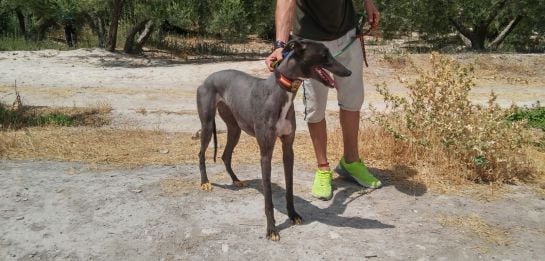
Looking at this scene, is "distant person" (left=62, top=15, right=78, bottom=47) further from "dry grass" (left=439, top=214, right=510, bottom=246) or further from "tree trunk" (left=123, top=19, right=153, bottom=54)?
"dry grass" (left=439, top=214, right=510, bottom=246)

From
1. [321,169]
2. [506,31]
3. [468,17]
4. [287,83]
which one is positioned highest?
[468,17]

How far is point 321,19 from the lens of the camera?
4.47m

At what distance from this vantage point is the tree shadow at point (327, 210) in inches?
162

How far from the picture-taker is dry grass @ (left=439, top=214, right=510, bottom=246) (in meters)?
3.89

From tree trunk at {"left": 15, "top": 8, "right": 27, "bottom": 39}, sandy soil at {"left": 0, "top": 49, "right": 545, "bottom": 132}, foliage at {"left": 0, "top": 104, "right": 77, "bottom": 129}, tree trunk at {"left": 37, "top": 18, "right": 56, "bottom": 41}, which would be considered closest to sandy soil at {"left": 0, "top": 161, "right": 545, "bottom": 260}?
foliage at {"left": 0, "top": 104, "right": 77, "bottom": 129}

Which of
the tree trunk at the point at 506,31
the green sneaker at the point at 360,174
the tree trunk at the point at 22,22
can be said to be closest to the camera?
the green sneaker at the point at 360,174

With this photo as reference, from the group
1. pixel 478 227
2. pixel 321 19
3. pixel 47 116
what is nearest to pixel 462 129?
pixel 478 227

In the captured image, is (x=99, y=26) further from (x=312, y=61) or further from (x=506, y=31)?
(x=312, y=61)

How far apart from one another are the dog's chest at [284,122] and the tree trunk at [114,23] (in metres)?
14.1

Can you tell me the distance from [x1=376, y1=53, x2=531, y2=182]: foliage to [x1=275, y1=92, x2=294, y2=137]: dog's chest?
218 cm

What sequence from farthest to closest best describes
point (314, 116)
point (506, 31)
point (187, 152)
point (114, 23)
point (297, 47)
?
point (506, 31) < point (114, 23) < point (187, 152) < point (314, 116) < point (297, 47)

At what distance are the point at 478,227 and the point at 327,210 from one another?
1250mm

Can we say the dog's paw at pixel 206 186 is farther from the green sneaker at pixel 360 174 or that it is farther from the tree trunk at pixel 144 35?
the tree trunk at pixel 144 35

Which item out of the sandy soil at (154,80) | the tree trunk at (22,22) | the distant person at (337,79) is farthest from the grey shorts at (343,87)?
the tree trunk at (22,22)
